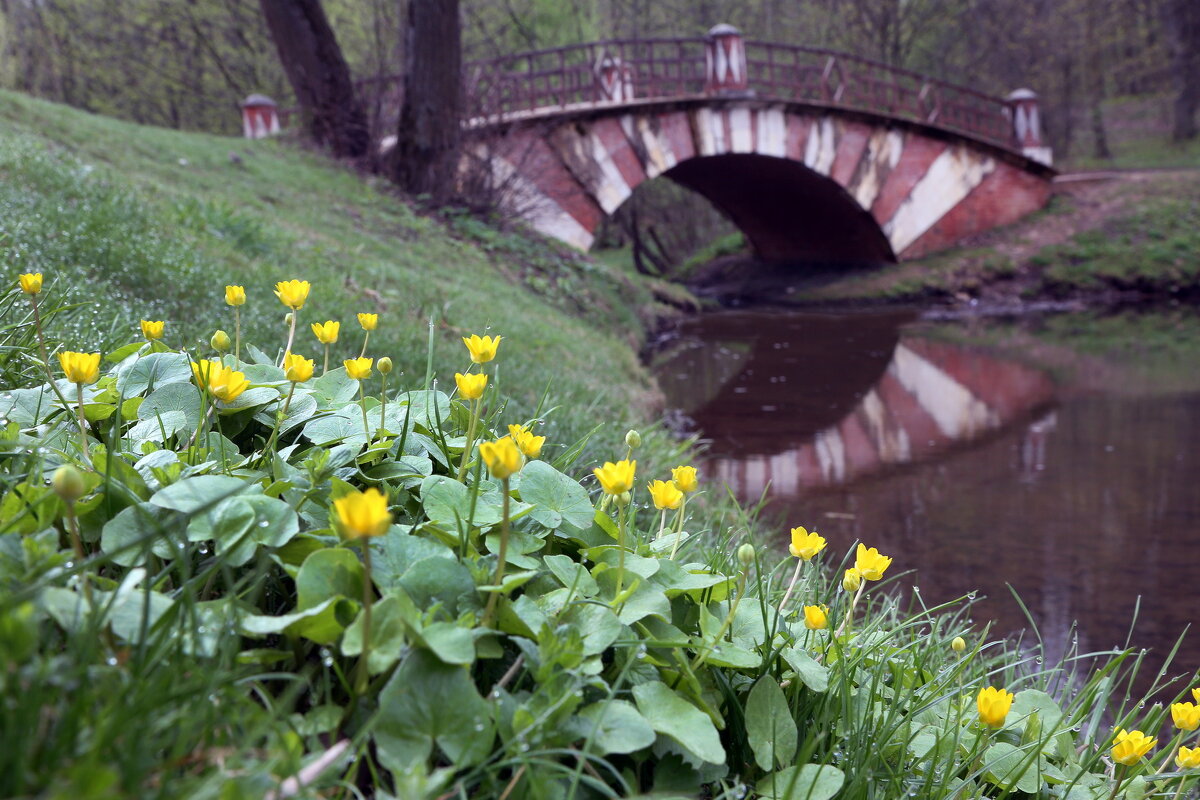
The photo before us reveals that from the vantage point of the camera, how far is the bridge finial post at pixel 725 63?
18109 mm

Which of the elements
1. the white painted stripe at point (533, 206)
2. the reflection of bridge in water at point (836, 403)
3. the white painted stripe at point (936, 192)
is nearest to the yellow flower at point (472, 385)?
the reflection of bridge in water at point (836, 403)

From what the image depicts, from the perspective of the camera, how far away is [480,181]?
1330 cm

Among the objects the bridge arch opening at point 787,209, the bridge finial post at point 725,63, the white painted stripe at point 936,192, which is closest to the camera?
the bridge finial post at point 725,63

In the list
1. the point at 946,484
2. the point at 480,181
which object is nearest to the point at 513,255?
the point at 480,181

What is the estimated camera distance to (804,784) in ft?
4.37

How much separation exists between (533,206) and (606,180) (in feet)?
10.00

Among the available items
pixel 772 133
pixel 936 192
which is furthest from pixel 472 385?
pixel 936 192

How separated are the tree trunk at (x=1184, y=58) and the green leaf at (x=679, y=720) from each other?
28.4 metres

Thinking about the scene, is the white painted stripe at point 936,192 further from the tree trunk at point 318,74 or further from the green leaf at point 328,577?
the green leaf at point 328,577

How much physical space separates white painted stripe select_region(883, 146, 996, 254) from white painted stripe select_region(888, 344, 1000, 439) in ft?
28.8

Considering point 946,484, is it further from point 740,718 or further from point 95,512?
point 95,512

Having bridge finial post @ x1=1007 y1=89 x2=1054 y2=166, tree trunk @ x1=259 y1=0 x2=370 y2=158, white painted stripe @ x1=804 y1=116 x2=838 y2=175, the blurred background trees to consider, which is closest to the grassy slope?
tree trunk @ x1=259 y1=0 x2=370 y2=158

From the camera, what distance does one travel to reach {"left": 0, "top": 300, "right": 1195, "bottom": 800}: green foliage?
916 millimetres

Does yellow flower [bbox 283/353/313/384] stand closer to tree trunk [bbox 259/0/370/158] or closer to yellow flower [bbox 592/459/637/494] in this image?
yellow flower [bbox 592/459/637/494]
